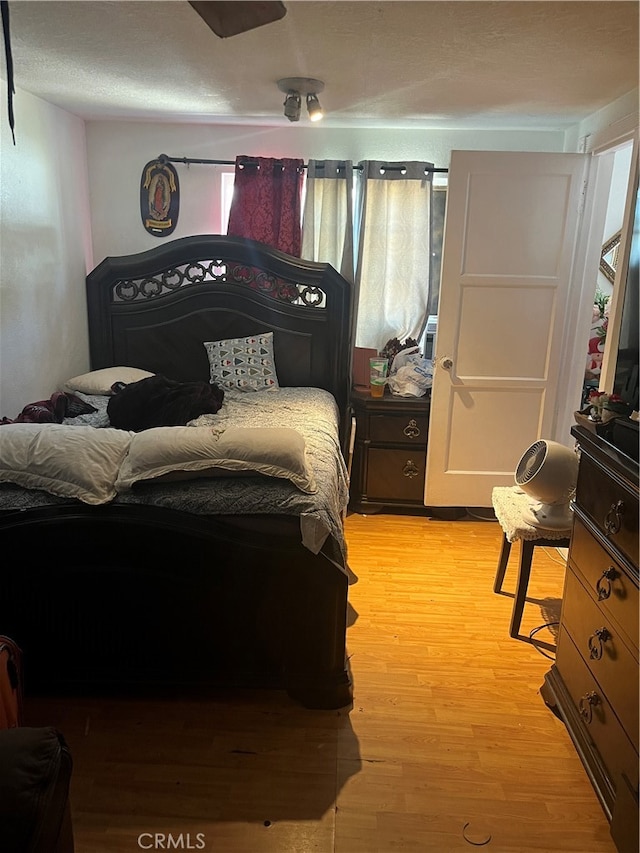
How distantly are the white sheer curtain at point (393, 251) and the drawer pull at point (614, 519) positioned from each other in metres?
2.29

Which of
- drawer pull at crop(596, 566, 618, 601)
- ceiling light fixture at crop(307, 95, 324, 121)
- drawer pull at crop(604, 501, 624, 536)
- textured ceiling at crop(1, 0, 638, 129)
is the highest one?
textured ceiling at crop(1, 0, 638, 129)

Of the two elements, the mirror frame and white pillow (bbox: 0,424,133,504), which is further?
the mirror frame

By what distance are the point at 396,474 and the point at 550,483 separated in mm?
1368

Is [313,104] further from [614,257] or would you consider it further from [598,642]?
[598,642]

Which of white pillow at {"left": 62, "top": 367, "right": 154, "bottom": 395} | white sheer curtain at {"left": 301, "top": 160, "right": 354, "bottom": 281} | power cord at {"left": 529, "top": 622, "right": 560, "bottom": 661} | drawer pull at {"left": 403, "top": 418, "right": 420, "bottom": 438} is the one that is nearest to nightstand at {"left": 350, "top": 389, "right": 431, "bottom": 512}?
drawer pull at {"left": 403, "top": 418, "right": 420, "bottom": 438}

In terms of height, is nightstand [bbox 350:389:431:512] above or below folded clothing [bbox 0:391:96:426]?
below

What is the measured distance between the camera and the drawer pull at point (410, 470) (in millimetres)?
3701

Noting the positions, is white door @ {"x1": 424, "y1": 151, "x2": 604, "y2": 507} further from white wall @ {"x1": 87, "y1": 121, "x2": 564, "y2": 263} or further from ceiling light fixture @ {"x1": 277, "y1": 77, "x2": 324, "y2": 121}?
ceiling light fixture @ {"x1": 277, "y1": 77, "x2": 324, "y2": 121}

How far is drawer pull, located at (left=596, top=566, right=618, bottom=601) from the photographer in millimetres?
1704

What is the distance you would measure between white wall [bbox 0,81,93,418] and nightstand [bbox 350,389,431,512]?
1.71m

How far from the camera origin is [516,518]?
8.27 ft

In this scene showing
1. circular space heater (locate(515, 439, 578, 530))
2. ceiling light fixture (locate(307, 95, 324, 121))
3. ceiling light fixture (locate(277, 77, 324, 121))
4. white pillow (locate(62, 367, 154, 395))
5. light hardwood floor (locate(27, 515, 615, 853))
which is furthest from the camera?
white pillow (locate(62, 367, 154, 395))

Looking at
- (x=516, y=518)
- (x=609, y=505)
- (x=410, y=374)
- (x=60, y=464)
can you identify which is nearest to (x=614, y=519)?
(x=609, y=505)

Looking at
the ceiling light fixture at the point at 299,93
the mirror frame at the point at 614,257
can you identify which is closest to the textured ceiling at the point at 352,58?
the ceiling light fixture at the point at 299,93
